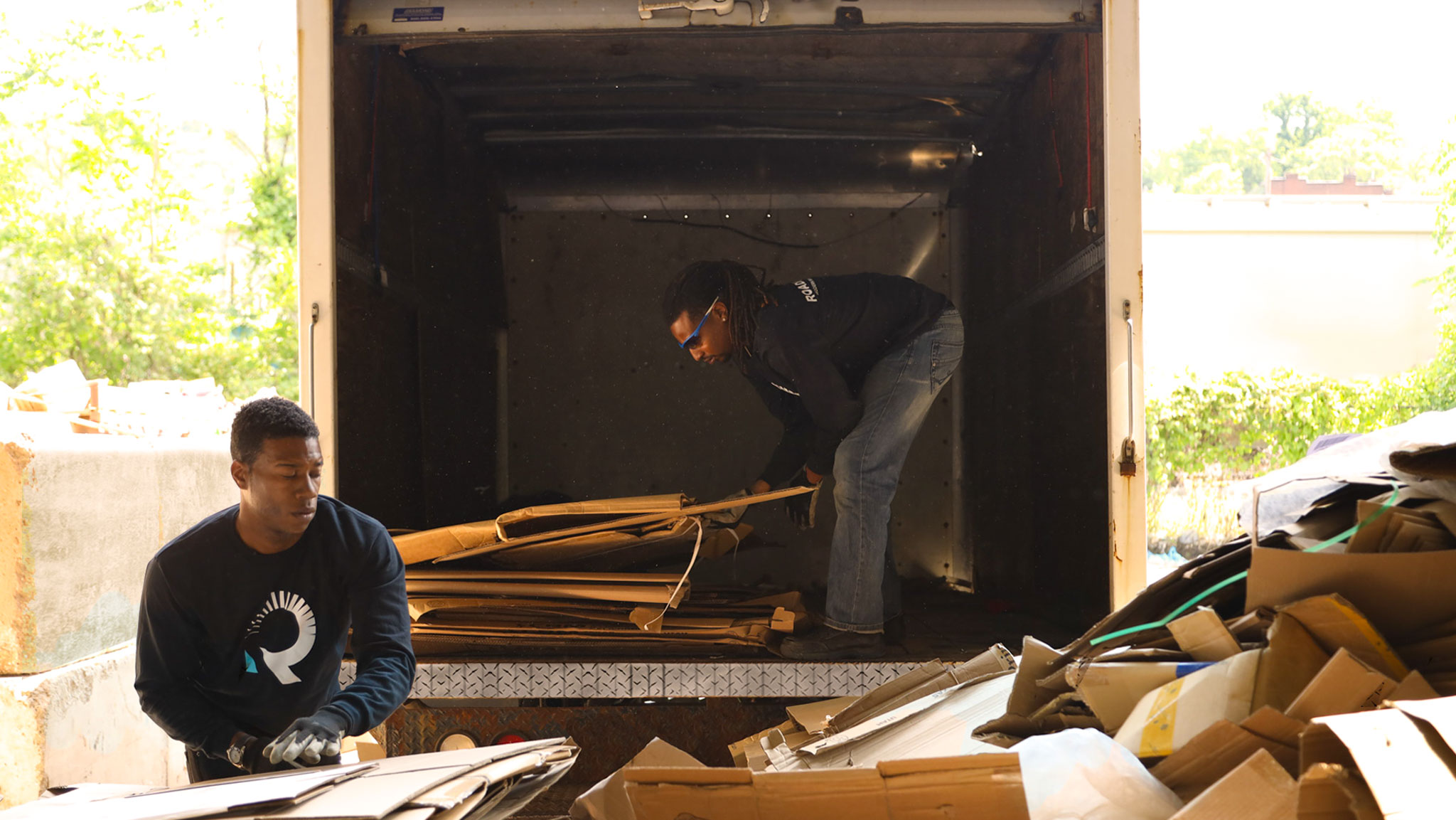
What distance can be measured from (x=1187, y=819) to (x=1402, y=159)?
137ft

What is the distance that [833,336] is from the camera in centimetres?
347

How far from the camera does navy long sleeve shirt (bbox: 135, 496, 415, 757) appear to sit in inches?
84.0

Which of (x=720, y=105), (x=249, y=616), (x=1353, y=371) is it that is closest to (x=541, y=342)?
(x=720, y=105)

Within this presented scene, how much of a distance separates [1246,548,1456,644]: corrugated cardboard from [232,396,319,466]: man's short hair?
1.94 meters

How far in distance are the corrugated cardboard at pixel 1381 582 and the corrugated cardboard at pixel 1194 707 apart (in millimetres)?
144

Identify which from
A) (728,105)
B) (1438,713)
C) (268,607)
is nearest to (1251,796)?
(1438,713)

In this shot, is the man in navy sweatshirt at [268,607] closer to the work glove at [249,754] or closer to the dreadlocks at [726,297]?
the work glove at [249,754]

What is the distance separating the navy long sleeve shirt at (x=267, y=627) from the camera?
2133 mm

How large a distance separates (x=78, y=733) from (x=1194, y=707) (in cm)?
353

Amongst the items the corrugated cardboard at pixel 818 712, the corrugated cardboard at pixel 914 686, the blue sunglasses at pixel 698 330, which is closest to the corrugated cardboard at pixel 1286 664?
the corrugated cardboard at pixel 914 686

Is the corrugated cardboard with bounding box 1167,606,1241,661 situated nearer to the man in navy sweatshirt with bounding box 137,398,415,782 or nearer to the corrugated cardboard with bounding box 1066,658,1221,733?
the corrugated cardboard with bounding box 1066,658,1221,733

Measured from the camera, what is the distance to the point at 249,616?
7.28ft

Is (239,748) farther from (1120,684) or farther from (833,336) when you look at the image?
(833,336)

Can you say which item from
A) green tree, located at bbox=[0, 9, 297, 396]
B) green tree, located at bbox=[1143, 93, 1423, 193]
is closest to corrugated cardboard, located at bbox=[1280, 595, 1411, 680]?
green tree, located at bbox=[0, 9, 297, 396]
